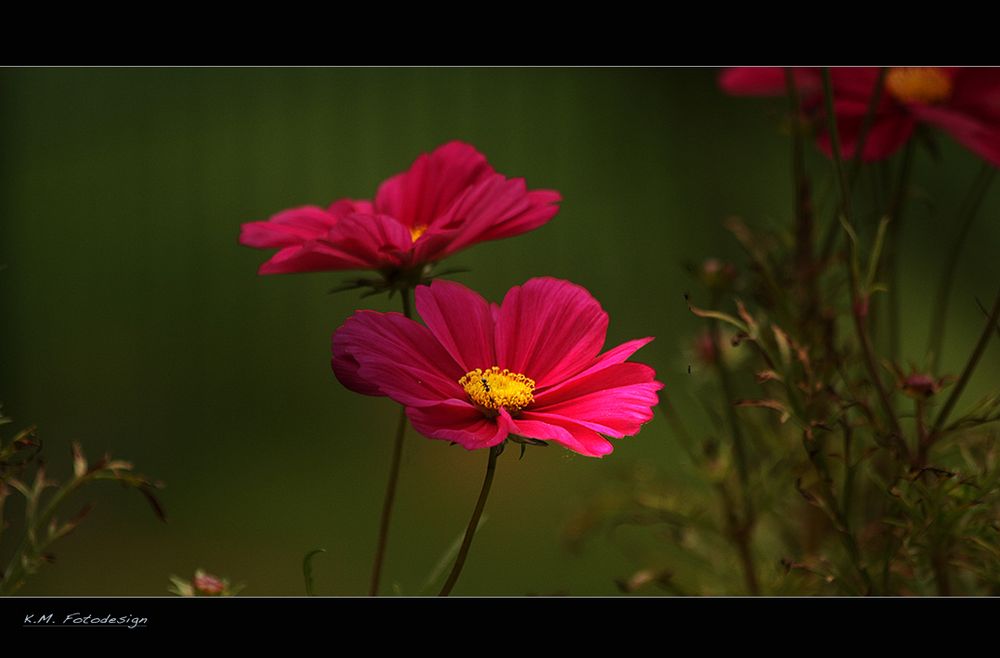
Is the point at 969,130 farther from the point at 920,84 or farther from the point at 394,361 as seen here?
the point at 394,361

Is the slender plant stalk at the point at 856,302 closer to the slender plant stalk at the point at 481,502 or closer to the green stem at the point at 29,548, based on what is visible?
the slender plant stalk at the point at 481,502

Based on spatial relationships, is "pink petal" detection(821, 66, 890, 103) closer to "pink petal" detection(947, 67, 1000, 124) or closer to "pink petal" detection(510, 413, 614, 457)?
"pink petal" detection(947, 67, 1000, 124)

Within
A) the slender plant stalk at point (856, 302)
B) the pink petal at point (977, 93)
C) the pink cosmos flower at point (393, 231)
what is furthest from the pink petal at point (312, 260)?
the pink petal at point (977, 93)

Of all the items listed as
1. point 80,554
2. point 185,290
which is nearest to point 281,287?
point 185,290

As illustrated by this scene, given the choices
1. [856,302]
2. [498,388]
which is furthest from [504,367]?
[856,302]

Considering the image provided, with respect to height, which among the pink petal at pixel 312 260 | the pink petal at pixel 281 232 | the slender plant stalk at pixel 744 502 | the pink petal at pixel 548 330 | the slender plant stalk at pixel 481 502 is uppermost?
the pink petal at pixel 281 232

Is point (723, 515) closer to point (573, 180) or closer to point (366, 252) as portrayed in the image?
point (366, 252)

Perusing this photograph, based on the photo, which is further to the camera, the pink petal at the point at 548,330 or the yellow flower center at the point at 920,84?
the yellow flower center at the point at 920,84
